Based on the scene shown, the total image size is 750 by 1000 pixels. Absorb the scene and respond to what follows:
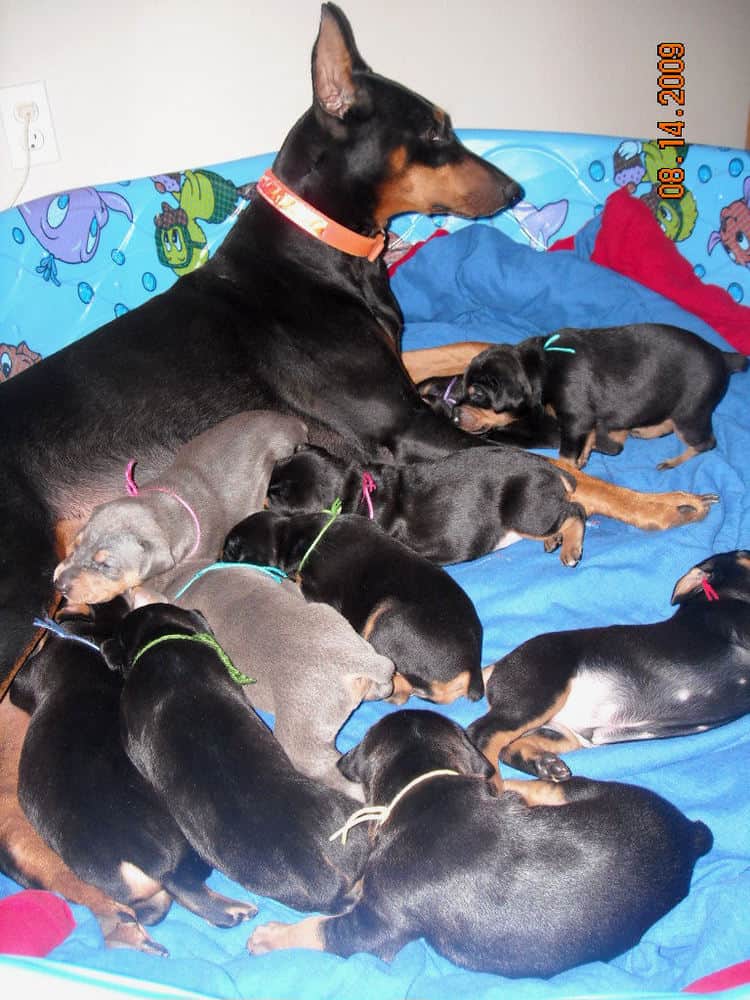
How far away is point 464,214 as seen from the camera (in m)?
3.16

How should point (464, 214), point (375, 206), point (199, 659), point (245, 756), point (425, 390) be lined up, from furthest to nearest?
point (425, 390) < point (464, 214) < point (375, 206) < point (199, 659) < point (245, 756)

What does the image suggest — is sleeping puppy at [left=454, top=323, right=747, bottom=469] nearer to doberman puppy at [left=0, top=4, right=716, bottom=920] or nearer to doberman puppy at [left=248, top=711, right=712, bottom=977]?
doberman puppy at [left=0, top=4, right=716, bottom=920]

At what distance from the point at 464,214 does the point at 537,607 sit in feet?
5.14

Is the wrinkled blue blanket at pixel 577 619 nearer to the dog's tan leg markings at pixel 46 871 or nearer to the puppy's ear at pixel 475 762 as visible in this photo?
the dog's tan leg markings at pixel 46 871

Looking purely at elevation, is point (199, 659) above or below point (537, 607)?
above

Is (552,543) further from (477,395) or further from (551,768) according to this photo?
(551,768)

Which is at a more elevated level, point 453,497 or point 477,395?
point 477,395

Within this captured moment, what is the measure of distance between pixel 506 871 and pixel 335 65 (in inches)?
98.3

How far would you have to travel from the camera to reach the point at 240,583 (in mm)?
2436

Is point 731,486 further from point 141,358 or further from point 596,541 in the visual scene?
point 141,358

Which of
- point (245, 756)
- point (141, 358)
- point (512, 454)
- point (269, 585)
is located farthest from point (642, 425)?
point (245, 756)

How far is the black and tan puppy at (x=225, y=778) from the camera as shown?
1729mm

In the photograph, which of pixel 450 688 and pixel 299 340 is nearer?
pixel 450 688

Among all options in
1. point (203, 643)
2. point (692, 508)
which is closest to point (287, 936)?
point (203, 643)
